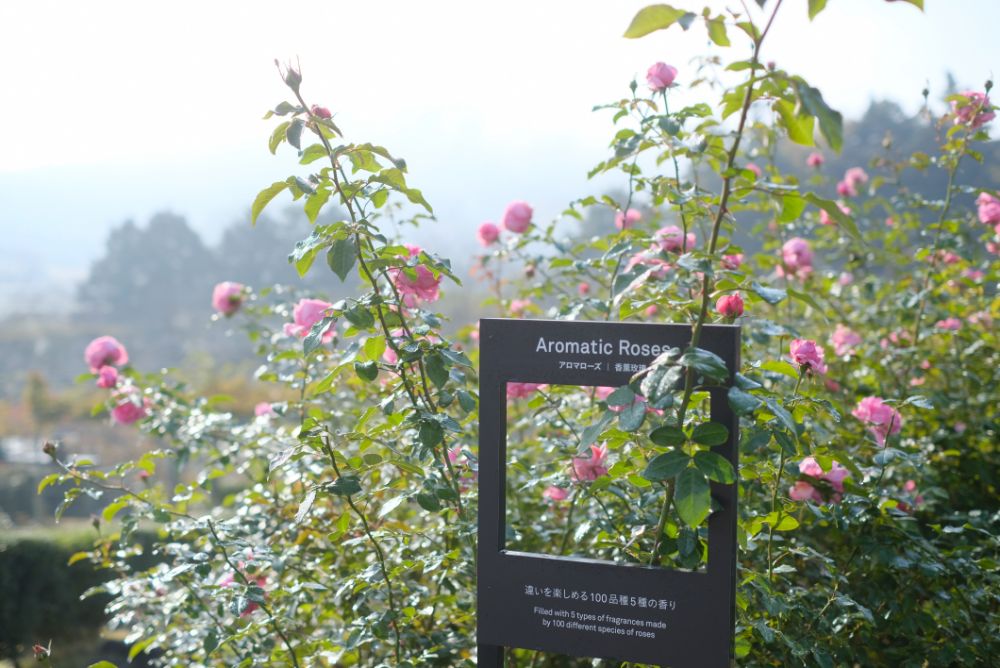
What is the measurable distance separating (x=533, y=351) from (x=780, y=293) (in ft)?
1.24

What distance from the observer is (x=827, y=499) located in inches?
73.8

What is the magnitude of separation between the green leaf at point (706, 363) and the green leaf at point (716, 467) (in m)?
0.11

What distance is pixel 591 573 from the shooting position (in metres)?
1.22

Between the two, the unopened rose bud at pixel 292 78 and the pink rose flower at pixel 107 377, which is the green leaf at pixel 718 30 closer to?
the unopened rose bud at pixel 292 78

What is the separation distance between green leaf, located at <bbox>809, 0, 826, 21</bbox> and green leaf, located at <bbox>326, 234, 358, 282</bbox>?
27.1 inches

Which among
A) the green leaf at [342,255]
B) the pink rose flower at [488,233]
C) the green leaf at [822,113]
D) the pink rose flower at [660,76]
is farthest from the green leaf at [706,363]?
the pink rose flower at [488,233]

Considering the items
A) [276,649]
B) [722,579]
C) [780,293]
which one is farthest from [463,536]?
[780,293]

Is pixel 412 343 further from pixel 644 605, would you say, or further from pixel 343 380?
pixel 343 380

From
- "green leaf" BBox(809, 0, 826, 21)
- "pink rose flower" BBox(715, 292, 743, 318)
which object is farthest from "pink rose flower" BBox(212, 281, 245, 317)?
"green leaf" BBox(809, 0, 826, 21)

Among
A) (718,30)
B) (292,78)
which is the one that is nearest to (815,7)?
(718,30)

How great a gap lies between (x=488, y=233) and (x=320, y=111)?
47.9 inches

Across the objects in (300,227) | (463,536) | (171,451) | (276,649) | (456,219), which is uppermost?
(300,227)

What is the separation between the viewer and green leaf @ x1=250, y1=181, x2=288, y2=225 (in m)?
1.25

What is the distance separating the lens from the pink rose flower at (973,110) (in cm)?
219
